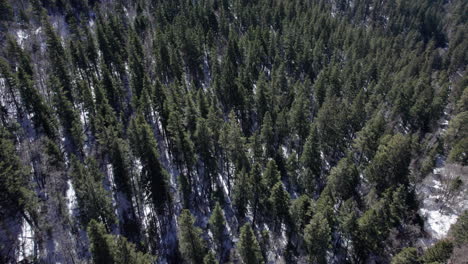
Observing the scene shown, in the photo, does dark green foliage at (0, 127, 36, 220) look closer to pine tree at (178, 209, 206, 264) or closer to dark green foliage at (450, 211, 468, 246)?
pine tree at (178, 209, 206, 264)

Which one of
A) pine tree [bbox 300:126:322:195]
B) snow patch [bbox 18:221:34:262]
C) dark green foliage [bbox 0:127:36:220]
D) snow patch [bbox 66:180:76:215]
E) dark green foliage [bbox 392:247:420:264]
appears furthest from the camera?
pine tree [bbox 300:126:322:195]

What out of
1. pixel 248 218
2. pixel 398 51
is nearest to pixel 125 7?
pixel 248 218

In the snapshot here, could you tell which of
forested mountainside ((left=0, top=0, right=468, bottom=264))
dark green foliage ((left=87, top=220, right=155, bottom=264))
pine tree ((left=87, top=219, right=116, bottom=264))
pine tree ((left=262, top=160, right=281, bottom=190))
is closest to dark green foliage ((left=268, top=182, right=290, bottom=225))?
forested mountainside ((left=0, top=0, right=468, bottom=264))

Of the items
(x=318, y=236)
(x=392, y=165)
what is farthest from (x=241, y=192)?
(x=392, y=165)

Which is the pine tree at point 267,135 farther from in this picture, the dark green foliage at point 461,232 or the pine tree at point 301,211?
the dark green foliage at point 461,232

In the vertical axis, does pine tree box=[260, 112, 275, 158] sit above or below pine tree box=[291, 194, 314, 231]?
above

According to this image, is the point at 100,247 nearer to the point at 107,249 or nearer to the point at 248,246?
the point at 107,249

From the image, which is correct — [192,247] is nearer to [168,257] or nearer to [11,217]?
[168,257]

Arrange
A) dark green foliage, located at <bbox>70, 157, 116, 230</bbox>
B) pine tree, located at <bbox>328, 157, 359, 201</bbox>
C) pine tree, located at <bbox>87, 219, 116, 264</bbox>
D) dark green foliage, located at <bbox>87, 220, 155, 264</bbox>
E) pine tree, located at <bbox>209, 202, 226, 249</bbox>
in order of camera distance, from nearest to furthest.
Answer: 1. dark green foliage, located at <bbox>87, 220, 155, 264</bbox>
2. pine tree, located at <bbox>87, 219, 116, 264</bbox>
3. dark green foliage, located at <bbox>70, 157, 116, 230</bbox>
4. pine tree, located at <bbox>209, 202, 226, 249</bbox>
5. pine tree, located at <bbox>328, 157, 359, 201</bbox>

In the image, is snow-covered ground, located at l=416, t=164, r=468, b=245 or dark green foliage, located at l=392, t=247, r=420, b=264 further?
snow-covered ground, located at l=416, t=164, r=468, b=245
